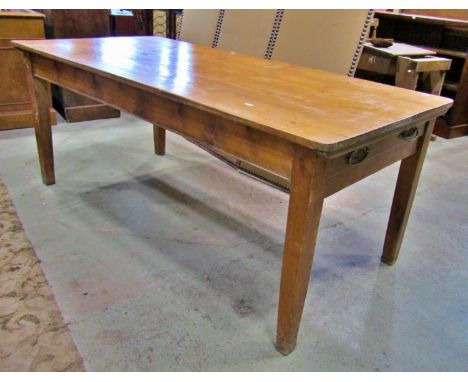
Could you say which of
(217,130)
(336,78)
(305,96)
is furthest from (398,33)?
(217,130)

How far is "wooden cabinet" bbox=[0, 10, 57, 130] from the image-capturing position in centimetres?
297

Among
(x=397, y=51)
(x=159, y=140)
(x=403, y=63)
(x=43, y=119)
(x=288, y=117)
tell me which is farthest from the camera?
(x=397, y=51)

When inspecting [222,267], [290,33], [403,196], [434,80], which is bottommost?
[222,267]

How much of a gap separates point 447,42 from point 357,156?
11.3ft

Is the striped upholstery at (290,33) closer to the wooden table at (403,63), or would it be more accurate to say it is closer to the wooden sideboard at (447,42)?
the wooden table at (403,63)

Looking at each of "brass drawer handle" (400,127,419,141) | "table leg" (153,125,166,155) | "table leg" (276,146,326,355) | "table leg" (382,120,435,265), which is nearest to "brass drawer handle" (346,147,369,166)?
"table leg" (276,146,326,355)

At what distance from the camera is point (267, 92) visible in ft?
4.47

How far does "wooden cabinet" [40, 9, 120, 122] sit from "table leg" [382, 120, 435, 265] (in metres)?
2.54

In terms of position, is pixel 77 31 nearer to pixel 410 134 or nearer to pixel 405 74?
pixel 405 74

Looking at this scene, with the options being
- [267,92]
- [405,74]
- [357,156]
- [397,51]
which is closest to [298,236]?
[357,156]

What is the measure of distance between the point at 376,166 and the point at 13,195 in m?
1.78

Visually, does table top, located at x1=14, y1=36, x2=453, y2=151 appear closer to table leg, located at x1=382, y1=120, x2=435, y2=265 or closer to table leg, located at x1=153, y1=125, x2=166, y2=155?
table leg, located at x1=382, y1=120, x2=435, y2=265

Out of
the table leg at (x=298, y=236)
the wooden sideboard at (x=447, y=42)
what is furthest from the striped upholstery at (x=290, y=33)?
the wooden sideboard at (x=447, y=42)

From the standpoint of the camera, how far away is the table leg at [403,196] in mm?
1503
